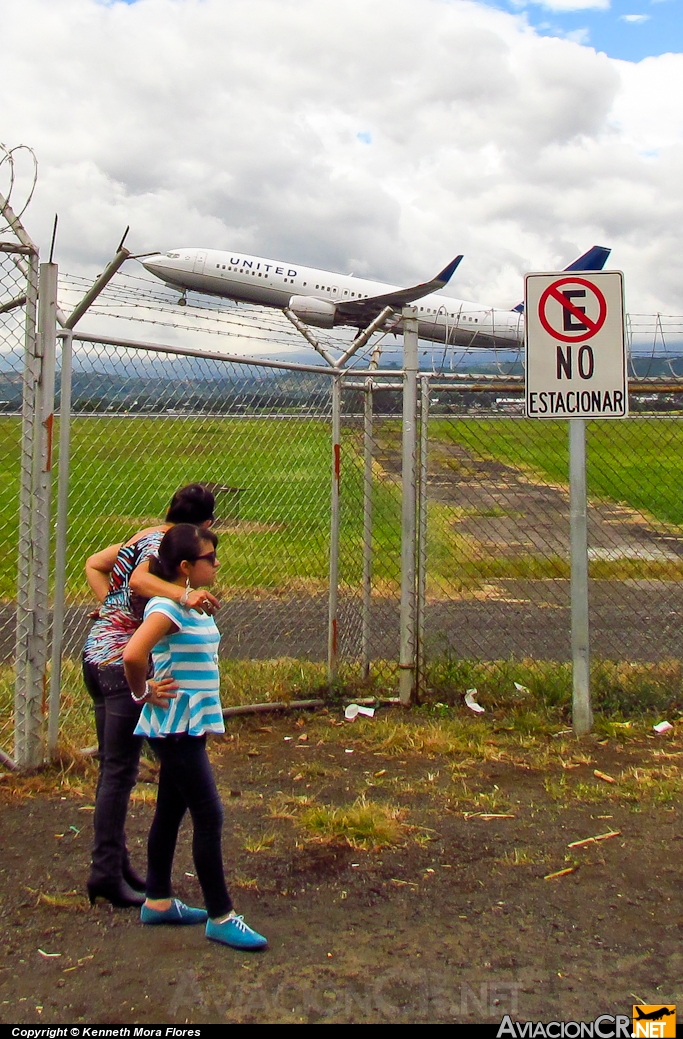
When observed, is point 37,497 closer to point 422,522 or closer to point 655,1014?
point 422,522

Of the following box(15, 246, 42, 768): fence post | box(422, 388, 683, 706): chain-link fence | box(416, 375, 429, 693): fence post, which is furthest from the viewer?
box(422, 388, 683, 706): chain-link fence

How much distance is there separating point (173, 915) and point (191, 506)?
1.43 m

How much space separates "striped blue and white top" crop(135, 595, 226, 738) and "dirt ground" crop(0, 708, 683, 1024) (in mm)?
742

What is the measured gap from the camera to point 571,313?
5.83 meters

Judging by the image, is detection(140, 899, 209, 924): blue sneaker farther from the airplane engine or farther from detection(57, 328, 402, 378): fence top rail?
the airplane engine

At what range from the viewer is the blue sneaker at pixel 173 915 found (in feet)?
11.6

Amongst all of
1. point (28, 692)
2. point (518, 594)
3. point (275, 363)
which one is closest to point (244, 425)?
point (275, 363)

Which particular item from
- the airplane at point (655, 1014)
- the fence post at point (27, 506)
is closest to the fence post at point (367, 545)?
the fence post at point (27, 506)

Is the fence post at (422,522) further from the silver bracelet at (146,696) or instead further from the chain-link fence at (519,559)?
the silver bracelet at (146,696)

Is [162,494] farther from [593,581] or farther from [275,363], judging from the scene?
[593,581]

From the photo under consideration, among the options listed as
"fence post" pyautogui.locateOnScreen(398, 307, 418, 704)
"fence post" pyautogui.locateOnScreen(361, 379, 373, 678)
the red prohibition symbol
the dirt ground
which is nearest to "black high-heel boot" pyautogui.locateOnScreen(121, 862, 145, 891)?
the dirt ground

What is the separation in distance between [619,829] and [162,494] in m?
3.71

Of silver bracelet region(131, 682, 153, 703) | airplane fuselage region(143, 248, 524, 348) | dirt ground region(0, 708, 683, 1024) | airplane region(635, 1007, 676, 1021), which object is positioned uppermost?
airplane fuselage region(143, 248, 524, 348)

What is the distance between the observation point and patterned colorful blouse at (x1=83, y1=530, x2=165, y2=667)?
372 centimetres
